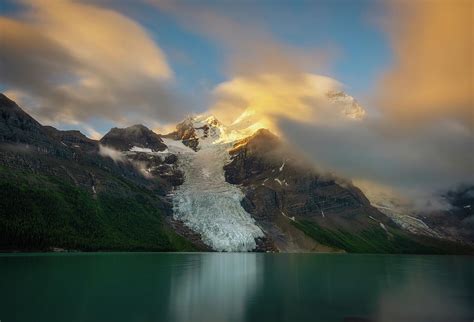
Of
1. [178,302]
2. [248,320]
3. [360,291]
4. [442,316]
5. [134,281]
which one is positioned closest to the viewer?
[248,320]

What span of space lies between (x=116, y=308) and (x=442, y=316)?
132 ft

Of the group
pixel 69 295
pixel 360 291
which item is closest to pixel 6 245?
pixel 69 295

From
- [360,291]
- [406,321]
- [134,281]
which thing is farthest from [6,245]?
[406,321]

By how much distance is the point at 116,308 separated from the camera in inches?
2110

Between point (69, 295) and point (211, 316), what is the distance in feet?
74.6

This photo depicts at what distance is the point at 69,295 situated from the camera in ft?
202

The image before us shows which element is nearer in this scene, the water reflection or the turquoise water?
the turquoise water

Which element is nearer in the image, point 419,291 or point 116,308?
point 116,308

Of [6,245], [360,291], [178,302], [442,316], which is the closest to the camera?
[442,316]

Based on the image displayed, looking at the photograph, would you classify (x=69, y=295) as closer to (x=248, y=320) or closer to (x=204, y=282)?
(x=248, y=320)

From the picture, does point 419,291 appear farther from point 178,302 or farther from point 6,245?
point 6,245

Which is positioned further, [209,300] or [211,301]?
[209,300]

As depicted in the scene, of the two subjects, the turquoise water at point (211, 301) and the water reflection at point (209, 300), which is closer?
the turquoise water at point (211, 301)

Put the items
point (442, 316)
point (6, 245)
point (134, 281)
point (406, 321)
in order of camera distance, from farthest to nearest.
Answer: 1. point (6, 245)
2. point (134, 281)
3. point (442, 316)
4. point (406, 321)
